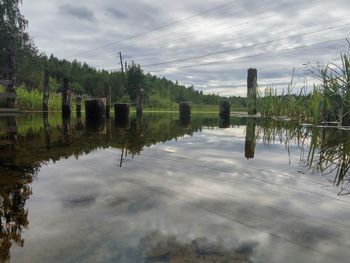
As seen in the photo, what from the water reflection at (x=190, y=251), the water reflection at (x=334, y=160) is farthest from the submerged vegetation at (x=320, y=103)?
the water reflection at (x=190, y=251)

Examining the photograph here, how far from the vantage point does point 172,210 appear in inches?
61.1

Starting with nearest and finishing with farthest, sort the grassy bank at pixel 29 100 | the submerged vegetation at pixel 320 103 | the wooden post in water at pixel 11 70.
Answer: the submerged vegetation at pixel 320 103
the wooden post in water at pixel 11 70
the grassy bank at pixel 29 100

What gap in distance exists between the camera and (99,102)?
450 inches

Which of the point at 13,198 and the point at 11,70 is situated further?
the point at 11,70

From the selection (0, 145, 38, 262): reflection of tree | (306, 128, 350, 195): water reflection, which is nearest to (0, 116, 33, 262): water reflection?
(0, 145, 38, 262): reflection of tree

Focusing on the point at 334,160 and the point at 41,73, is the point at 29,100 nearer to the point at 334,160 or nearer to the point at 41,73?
the point at 334,160

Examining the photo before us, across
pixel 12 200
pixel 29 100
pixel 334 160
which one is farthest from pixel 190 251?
pixel 29 100

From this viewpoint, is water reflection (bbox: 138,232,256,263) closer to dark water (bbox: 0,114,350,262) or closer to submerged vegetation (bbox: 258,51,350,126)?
dark water (bbox: 0,114,350,262)

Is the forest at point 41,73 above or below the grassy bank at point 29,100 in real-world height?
above

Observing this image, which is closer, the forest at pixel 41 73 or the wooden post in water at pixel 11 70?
the wooden post in water at pixel 11 70

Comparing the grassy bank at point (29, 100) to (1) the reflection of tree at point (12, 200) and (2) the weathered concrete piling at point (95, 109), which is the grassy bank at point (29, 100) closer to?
(2) the weathered concrete piling at point (95, 109)

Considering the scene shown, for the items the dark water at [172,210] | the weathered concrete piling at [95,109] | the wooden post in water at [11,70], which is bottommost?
the dark water at [172,210]

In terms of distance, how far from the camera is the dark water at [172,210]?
3.59ft

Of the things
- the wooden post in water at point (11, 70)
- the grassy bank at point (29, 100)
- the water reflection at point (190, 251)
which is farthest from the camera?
the grassy bank at point (29, 100)
